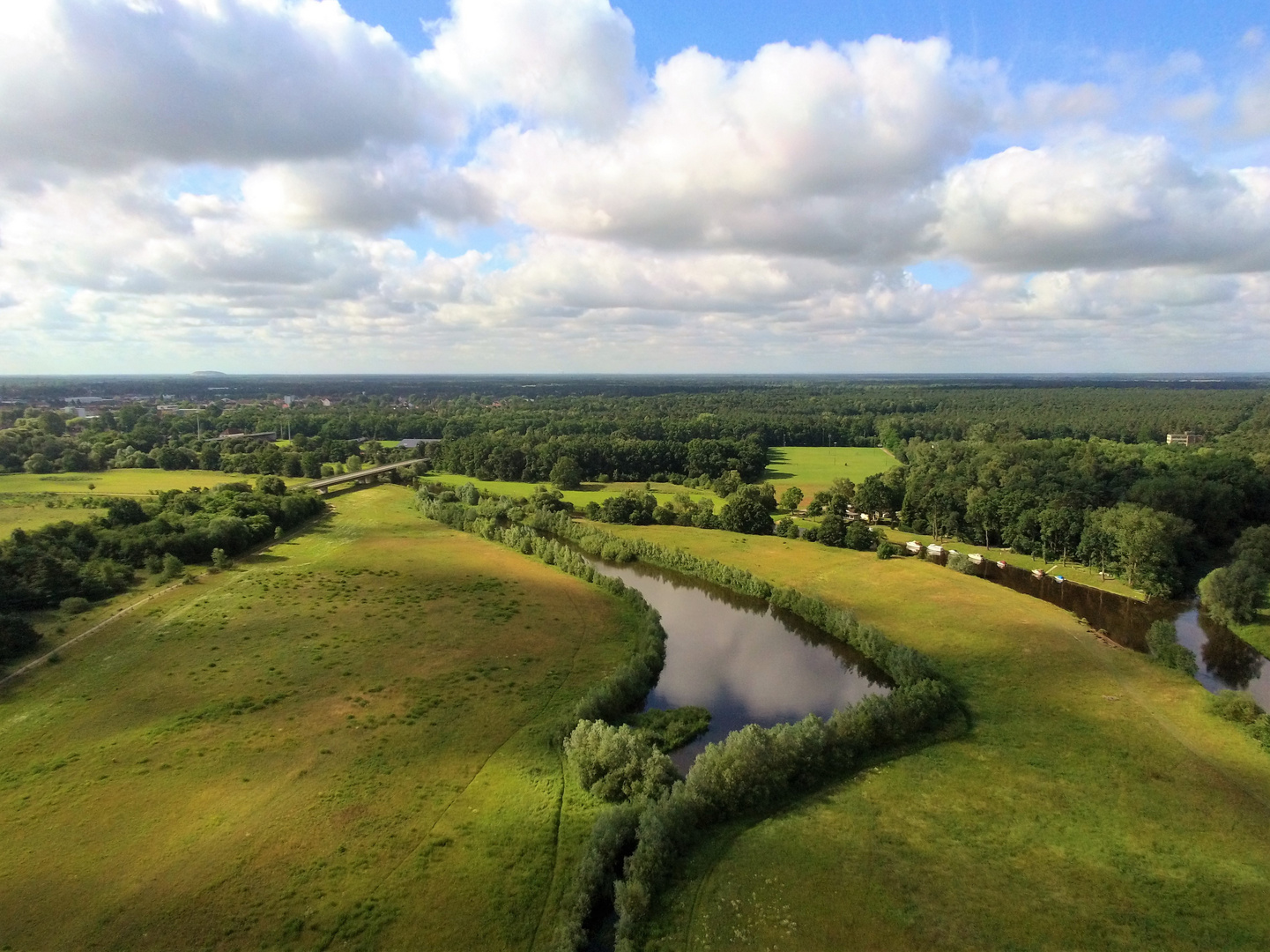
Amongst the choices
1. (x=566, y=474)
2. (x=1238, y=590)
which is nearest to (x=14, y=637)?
(x=566, y=474)

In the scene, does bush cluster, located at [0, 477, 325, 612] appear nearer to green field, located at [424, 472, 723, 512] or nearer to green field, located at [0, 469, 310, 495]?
green field, located at [0, 469, 310, 495]

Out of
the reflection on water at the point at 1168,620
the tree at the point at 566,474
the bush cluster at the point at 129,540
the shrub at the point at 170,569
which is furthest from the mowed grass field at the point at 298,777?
the tree at the point at 566,474

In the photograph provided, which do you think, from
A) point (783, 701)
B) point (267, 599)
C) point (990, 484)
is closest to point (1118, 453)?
point (990, 484)

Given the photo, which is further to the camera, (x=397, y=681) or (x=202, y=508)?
(x=202, y=508)

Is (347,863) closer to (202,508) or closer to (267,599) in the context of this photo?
(267,599)

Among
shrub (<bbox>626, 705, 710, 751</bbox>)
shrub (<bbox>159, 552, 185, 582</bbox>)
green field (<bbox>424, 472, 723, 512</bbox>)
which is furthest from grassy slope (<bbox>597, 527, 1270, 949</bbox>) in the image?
green field (<bbox>424, 472, 723, 512</bbox>)
